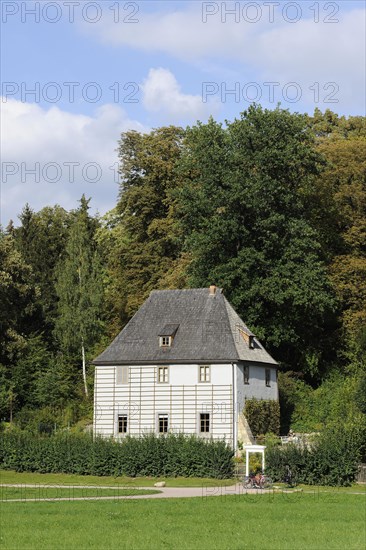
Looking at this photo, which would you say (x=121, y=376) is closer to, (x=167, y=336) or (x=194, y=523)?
(x=167, y=336)

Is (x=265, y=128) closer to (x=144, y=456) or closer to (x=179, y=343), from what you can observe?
(x=179, y=343)

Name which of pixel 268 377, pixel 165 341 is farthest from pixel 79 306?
pixel 268 377

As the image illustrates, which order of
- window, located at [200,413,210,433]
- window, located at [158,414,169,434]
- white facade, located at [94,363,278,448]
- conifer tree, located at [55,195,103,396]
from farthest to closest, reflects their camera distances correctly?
conifer tree, located at [55,195,103,396]
window, located at [158,414,169,434]
window, located at [200,413,210,433]
white facade, located at [94,363,278,448]

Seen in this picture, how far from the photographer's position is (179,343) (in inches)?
2240

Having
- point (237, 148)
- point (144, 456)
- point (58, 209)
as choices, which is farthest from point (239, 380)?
point (58, 209)

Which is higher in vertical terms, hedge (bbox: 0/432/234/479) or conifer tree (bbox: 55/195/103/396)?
conifer tree (bbox: 55/195/103/396)

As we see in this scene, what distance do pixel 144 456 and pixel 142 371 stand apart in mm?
12617

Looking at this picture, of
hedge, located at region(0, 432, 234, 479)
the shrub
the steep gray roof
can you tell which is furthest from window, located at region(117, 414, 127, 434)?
hedge, located at region(0, 432, 234, 479)

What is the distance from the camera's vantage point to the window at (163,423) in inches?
2192

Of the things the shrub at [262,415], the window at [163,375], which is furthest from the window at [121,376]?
the shrub at [262,415]

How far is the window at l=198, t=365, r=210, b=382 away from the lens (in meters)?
55.3

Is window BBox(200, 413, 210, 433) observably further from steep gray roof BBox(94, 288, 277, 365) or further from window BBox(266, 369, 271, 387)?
window BBox(266, 369, 271, 387)

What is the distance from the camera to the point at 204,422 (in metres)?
54.8

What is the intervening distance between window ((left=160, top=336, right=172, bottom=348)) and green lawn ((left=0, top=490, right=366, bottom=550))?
23813 millimetres
